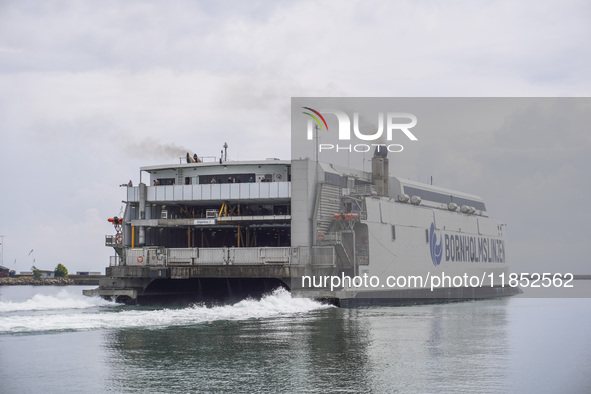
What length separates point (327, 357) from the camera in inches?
1216

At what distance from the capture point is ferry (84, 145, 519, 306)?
192 ft

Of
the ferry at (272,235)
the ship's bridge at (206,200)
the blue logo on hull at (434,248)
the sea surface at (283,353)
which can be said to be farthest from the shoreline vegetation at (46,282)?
the sea surface at (283,353)

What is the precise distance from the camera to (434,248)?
244ft

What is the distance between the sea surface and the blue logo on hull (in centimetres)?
2194

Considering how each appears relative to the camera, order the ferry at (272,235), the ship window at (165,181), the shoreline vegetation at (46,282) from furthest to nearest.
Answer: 1. the shoreline vegetation at (46,282)
2. the ship window at (165,181)
3. the ferry at (272,235)

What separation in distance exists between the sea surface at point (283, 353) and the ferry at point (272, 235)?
23.5ft

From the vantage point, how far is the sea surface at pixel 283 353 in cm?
2533

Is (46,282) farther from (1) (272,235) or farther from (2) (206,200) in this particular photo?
(2) (206,200)

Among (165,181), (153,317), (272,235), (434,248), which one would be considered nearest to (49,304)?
(153,317)

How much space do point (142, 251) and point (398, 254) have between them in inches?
850

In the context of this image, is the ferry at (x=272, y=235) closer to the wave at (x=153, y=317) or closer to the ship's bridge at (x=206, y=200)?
the ship's bridge at (x=206, y=200)

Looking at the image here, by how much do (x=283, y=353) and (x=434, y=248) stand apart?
148 feet

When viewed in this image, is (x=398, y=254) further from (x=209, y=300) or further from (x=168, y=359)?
(x=168, y=359)

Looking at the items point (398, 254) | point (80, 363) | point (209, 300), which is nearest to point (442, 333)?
point (80, 363)
